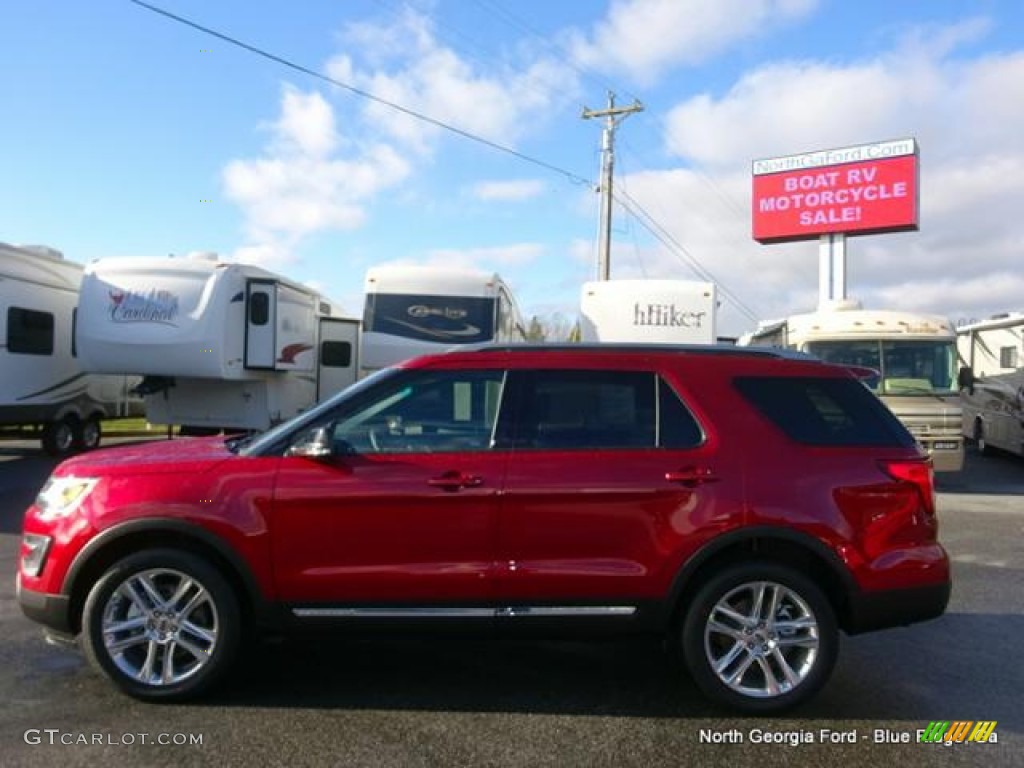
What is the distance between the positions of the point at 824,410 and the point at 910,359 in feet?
31.4

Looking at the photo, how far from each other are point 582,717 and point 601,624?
1.49 ft

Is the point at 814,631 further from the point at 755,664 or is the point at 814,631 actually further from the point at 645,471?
the point at 645,471

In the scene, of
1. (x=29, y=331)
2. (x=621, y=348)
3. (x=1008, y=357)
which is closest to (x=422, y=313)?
(x=29, y=331)

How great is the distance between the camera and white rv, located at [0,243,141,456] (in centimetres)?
1415

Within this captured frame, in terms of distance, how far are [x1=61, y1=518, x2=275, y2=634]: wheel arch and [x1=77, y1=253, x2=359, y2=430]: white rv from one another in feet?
31.6

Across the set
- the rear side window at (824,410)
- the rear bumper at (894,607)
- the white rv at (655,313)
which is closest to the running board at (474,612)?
the rear bumper at (894,607)

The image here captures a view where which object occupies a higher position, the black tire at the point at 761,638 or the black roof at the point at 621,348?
the black roof at the point at 621,348

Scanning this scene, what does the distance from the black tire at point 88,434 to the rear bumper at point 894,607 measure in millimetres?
15345

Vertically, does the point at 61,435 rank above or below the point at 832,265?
below

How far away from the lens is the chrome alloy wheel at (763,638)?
4.30 metres

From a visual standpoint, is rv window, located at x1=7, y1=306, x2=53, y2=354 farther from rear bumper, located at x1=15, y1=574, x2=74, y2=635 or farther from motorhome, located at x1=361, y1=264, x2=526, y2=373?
rear bumper, located at x1=15, y1=574, x2=74, y2=635

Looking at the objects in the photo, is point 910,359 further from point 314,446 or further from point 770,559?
point 314,446

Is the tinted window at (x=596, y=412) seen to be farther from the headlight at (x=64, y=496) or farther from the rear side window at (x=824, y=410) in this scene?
the headlight at (x=64, y=496)

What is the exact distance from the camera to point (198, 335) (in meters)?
13.4
